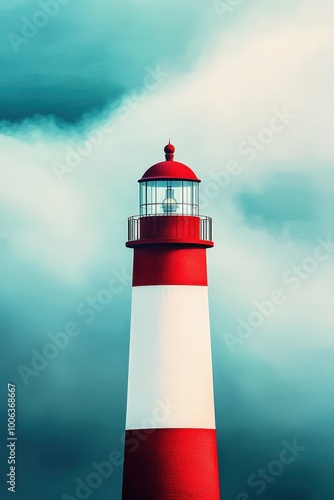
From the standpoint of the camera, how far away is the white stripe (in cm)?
3497

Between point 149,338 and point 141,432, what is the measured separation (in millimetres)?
2054

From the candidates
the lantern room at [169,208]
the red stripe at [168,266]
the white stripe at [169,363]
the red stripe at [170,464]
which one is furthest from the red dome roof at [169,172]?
the red stripe at [170,464]

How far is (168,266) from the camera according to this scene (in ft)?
116

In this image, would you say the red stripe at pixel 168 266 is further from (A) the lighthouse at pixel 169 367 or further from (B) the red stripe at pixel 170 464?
(B) the red stripe at pixel 170 464

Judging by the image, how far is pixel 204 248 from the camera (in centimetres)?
3600

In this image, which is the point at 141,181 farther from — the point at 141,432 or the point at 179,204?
the point at 141,432

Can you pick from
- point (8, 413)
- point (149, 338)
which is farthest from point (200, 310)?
point (8, 413)

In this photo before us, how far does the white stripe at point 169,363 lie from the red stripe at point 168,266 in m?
0.16

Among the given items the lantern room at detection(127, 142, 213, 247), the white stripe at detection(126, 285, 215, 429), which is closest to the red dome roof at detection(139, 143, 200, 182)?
the lantern room at detection(127, 142, 213, 247)

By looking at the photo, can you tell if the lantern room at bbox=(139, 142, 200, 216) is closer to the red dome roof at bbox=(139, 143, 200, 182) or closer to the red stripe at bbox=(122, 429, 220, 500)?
the red dome roof at bbox=(139, 143, 200, 182)

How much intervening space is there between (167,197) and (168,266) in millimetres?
1741

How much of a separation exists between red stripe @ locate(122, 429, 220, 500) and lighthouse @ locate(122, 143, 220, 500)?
2 cm

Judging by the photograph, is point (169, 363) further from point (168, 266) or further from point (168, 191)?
point (168, 191)

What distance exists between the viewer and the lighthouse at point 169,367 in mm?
34844
